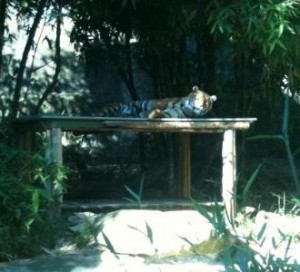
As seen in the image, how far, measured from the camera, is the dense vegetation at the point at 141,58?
5.70m

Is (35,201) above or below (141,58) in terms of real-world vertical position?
below

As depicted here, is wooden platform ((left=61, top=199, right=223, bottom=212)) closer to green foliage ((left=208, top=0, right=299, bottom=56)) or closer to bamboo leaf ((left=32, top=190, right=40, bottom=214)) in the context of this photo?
bamboo leaf ((left=32, top=190, right=40, bottom=214))

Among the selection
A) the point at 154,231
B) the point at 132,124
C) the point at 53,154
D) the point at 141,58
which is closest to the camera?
the point at 154,231

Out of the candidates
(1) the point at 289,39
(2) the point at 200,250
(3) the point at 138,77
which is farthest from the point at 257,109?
(2) the point at 200,250

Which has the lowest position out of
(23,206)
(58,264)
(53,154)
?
(58,264)

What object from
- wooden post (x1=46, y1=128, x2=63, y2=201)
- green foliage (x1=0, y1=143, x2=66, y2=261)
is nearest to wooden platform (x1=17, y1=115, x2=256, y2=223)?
wooden post (x1=46, y1=128, x2=63, y2=201)

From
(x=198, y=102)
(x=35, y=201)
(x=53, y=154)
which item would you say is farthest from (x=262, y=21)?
(x=35, y=201)

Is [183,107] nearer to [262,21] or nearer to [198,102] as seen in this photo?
[198,102]

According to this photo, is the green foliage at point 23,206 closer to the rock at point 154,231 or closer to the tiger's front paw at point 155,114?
the rock at point 154,231

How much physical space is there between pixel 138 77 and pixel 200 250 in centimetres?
393

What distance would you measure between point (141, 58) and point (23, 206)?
10.6 ft

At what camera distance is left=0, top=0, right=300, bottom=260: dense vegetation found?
570 centimetres

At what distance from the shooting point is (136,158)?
9320 millimetres

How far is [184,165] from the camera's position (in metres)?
7.54
